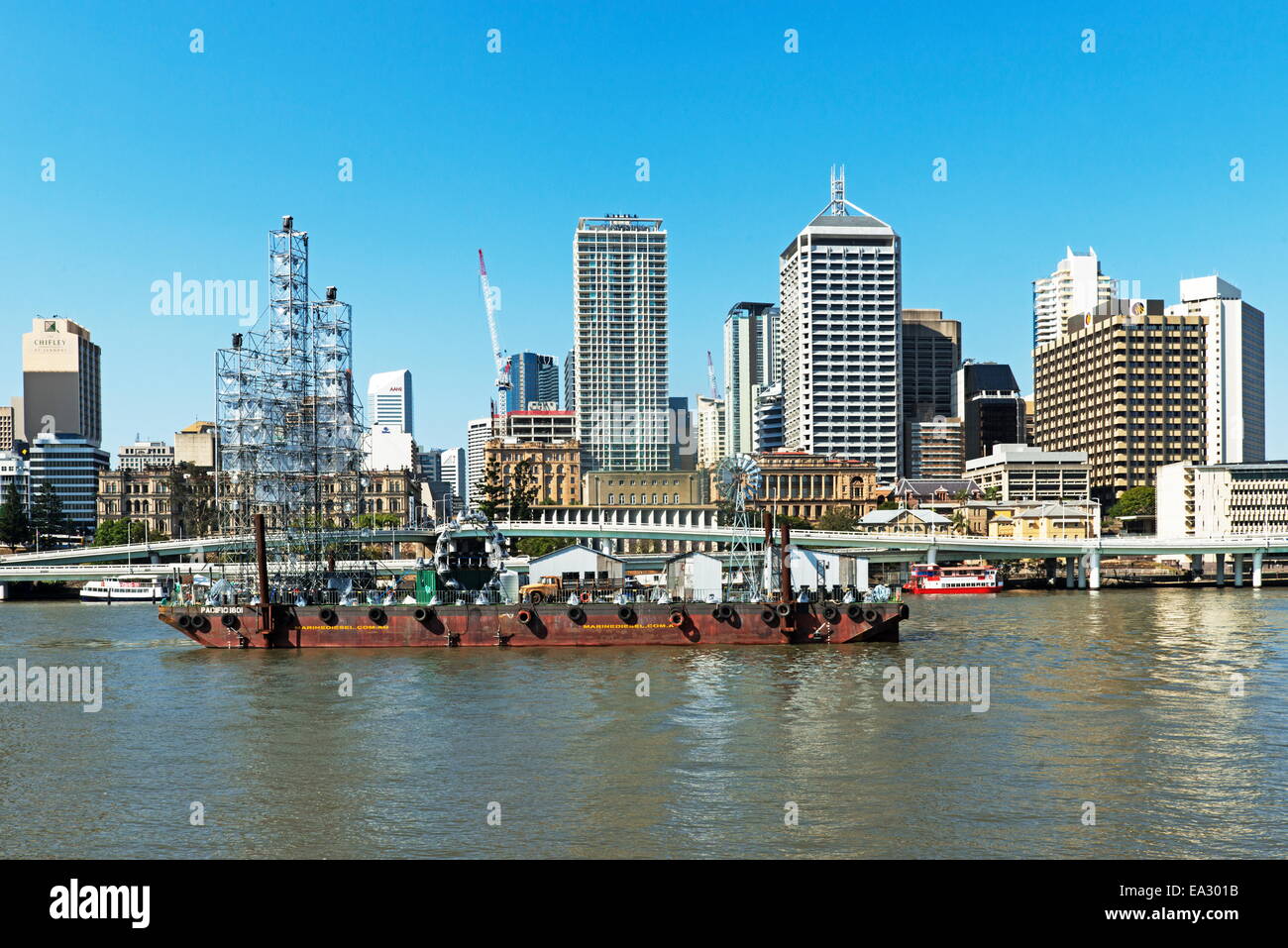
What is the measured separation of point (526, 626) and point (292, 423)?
5012cm

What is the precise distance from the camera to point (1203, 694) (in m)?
50.8

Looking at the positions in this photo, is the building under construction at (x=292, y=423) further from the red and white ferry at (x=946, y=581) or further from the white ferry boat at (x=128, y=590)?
the red and white ferry at (x=946, y=581)

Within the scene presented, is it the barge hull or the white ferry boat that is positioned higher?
the barge hull

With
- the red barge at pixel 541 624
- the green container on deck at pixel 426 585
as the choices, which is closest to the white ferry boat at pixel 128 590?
the red barge at pixel 541 624

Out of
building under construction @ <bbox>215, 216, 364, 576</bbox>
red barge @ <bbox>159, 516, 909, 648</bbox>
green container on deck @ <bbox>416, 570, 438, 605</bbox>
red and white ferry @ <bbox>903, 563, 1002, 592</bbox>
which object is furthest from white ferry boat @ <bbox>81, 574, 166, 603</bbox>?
red and white ferry @ <bbox>903, 563, 1002, 592</bbox>

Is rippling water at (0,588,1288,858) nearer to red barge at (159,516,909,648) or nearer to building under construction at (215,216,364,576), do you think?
red barge at (159,516,909,648)

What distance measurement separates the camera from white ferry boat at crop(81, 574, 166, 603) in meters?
142

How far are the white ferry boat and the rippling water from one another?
79919mm

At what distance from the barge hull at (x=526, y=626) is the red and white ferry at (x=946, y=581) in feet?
227

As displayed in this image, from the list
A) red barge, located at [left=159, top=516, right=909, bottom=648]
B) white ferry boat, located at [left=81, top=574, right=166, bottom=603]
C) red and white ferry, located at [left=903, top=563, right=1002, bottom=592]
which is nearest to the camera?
red barge, located at [left=159, top=516, right=909, bottom=648]

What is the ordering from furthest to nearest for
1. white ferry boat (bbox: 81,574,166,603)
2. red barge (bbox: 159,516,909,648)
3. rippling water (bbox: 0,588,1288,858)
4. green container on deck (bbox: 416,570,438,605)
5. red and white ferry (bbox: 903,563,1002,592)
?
1. white ferry boat (bbox: 81,574,166,603)
2. red and white ferry (bbox: 903,563,1002,592)
3. green container on deck (bbox: 416,570,438,605)
4. red barge (bbox: 159,516,909,648)
5. rippling water (bbox: 0,588,1288,858)
